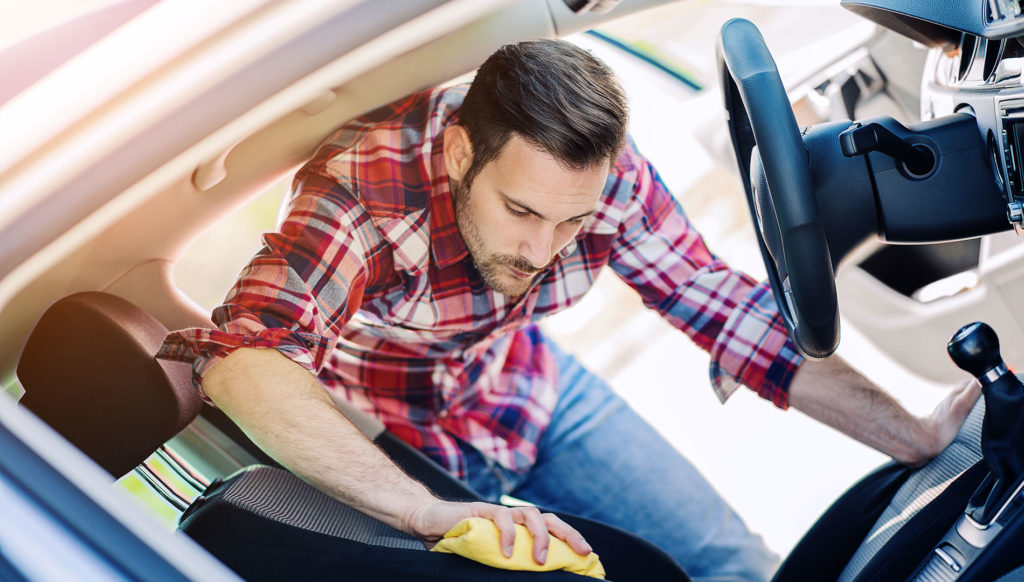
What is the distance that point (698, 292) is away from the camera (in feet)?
4.64

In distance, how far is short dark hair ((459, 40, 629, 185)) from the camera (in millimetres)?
1127

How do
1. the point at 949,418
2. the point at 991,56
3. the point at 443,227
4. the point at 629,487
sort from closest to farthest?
the point at 991,56 → the point at 949,418 → the point at 443,227 → the point at 629,487

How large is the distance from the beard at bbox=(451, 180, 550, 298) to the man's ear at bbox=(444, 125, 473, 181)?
0.02 metres

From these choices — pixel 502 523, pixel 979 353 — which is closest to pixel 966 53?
pixel 979 353

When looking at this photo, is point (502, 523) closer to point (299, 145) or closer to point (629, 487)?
point (299, 145)

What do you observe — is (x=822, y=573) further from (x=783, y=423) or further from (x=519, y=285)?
(x=783, y=423)

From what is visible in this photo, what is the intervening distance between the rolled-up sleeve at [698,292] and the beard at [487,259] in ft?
0.84

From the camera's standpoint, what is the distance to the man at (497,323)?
1019 millimetres

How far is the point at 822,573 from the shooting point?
A: 1.08 meters

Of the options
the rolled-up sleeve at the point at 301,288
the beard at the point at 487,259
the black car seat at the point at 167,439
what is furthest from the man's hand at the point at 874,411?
the rolled-up sleeve at the point at 301,288

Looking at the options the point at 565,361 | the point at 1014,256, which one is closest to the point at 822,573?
the point at 565,361

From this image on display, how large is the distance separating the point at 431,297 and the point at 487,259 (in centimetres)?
13

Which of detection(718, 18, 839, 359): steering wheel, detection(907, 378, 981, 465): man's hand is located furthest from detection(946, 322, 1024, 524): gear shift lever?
detection(907, 378, 981, 465): man's hand

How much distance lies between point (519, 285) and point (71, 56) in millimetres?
721
